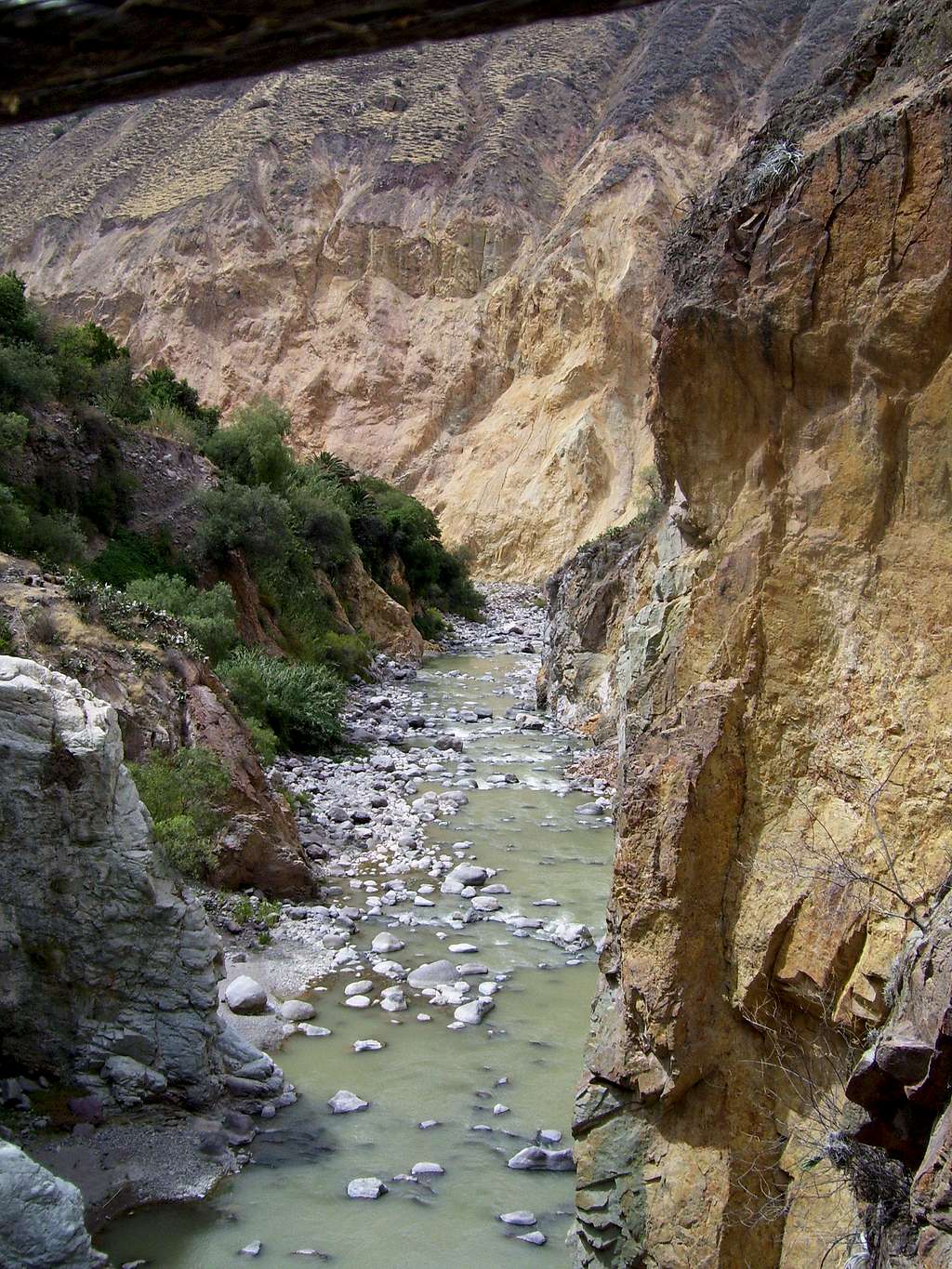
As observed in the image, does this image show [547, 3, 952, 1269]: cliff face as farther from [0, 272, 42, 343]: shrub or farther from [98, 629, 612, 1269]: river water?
[0, 272, 42, 343]: shrub

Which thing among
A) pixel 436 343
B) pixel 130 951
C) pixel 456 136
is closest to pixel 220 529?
pixel 130 951

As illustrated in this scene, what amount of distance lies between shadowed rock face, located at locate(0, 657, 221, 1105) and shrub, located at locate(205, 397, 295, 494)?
15.0 meters

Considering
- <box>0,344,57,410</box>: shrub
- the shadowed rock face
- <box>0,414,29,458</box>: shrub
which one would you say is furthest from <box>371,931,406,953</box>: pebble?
<box>0,344,57,410</box>: shrub

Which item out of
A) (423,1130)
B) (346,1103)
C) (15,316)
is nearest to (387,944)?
→ (346,1103)

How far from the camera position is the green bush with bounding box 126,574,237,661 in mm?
12758

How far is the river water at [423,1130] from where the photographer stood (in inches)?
186

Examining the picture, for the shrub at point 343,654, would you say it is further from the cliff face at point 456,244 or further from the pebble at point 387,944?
the cliff face at point 456,244

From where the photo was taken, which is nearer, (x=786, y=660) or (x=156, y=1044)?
(x=786, y=660)

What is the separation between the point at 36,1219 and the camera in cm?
388

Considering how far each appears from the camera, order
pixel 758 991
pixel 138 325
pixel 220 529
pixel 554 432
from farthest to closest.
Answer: pixel 138 325, pixel 554 432, pixel 220 529, pixel 758 991

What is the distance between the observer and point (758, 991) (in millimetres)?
3775

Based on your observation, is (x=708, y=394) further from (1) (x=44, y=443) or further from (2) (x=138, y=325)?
(2) (x=138, y=325)

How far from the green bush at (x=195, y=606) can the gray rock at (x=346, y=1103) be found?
7.10 metres

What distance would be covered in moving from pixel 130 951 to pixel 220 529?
11515 millimetres
